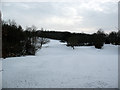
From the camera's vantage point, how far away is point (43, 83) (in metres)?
9.33

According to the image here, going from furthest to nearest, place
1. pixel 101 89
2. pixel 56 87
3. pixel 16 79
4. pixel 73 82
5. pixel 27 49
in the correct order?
pixel 27 49 → pixel 16 79 → pixel 73 82 → pixel 56 87 → pixel 101 89

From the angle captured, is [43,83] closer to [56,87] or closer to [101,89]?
[56,87]

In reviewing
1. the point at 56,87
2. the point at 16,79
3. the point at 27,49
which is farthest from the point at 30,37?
the point at 56,87

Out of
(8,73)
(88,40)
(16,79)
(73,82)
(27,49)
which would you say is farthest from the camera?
(88,40)

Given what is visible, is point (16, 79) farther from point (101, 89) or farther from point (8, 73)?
point (101, 89)

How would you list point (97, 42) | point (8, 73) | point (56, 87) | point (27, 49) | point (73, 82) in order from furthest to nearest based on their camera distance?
1. point (97, 42)
2. point (27, 49)
3. point (8, 73)
4. point (73, 82)
5. point (56, 87)

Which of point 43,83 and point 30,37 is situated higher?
Result: point 30,37

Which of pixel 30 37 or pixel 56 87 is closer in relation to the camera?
pixel 56 87

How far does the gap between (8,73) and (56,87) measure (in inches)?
175

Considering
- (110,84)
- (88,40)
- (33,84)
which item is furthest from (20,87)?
(88,40)

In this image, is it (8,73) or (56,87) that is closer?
(56,87)

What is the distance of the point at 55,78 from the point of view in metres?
10.3

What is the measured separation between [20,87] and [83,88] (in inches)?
122

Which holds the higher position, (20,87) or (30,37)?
(30,37)
